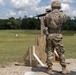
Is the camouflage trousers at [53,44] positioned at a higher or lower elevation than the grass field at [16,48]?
higher

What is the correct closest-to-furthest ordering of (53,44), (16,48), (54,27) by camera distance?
1. (54,27)
2. (53,44)
3. (16,48)

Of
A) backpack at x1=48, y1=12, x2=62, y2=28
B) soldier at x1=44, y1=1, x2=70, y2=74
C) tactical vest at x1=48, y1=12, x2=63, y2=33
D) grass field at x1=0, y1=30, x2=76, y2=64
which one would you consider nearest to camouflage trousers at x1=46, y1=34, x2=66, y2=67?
soldier at x1=44, y1=1, x2=70, y2=74

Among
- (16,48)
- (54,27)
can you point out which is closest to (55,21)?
(54,27)

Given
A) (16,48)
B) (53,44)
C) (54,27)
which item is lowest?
(16,48)

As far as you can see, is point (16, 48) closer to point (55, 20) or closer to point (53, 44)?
point (53, 44)

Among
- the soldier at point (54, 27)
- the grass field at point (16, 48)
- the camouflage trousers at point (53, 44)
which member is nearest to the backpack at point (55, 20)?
the soldier at point (54, 27)

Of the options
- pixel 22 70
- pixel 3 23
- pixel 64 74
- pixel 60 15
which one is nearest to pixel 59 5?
pixel 60 15

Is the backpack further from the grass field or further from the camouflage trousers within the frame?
the grass field

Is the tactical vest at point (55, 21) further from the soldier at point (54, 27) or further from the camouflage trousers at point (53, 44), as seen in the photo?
the camouflage trousers at point (53, 44)

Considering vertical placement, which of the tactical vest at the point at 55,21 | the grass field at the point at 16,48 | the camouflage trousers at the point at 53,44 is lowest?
the grass field at the point at 16,48

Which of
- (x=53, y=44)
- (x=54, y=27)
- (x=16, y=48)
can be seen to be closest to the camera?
(x=54, y=27)

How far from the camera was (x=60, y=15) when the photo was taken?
8.12 metres

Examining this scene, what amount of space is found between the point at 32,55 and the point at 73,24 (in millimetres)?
102320

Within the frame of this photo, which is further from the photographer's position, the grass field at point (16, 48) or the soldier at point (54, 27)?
the grass field at point (16, 48)
